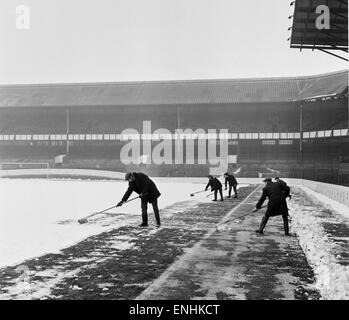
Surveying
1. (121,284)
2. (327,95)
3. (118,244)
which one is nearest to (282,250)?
(118,244)

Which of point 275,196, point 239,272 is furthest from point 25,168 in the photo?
point 239,272

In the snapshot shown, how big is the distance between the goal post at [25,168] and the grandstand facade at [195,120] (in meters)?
1.47

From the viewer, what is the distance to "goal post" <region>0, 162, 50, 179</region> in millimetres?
50438

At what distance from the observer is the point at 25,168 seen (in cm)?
5419

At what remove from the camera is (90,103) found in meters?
57.3

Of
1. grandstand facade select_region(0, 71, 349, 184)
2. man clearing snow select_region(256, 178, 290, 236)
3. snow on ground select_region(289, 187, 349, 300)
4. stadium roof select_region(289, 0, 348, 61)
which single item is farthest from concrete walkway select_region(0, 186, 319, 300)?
grandstand facade select_region(0, 71, 349, 184)

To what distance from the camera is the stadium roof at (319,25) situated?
56.5ft

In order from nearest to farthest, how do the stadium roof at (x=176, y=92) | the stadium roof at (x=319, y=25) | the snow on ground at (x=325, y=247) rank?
the snow on ground at (x=325, y=247) → the stadium roof at (x=319, y=25) → the stadium roof at (x=176, y=92)

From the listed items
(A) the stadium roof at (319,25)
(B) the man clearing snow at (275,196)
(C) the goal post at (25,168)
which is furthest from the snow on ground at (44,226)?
(C) the goal post at (25,168)

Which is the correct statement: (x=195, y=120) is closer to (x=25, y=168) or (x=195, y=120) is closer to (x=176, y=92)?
(x=176, y=92)

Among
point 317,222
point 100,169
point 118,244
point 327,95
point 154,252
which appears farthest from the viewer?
point 100,169

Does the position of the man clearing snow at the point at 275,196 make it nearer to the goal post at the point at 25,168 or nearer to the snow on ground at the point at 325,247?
the snow on ground at the point at 325,247
